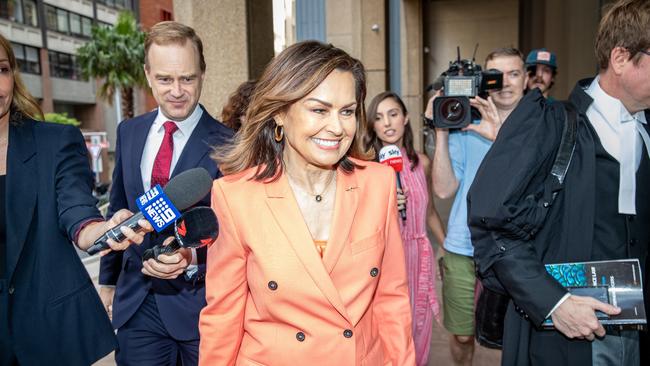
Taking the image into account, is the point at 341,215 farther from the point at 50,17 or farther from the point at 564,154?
the point at 50,17

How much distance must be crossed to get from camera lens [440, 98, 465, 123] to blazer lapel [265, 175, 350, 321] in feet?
5.61

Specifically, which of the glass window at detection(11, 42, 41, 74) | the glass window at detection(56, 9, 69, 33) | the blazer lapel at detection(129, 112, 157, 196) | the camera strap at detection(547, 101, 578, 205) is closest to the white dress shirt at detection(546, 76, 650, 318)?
the camera strap at detection(547, 101, 578, 205)

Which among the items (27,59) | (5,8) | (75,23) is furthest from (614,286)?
(75,23)

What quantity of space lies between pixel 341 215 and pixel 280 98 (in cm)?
45

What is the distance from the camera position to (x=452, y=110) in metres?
3.31

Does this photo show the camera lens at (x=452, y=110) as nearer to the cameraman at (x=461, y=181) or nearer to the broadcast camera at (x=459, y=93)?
the broadcast camera at (x=459, y=93)

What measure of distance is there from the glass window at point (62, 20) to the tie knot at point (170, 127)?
49408mm

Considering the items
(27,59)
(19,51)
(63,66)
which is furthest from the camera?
(63,66)

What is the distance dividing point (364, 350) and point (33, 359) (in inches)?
52.6

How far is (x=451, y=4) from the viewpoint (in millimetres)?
16359

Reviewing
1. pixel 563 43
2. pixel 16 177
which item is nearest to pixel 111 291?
pixel 16 177

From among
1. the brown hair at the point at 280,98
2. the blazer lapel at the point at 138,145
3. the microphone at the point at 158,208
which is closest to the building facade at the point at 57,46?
the blazer lapel at the point at 138,145

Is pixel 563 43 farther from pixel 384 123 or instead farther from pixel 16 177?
pixel 16 177

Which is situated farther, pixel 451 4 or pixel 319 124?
pixel 451 4
